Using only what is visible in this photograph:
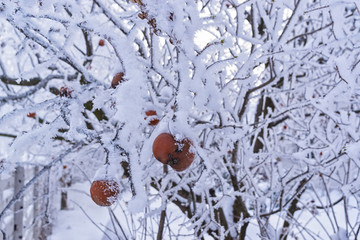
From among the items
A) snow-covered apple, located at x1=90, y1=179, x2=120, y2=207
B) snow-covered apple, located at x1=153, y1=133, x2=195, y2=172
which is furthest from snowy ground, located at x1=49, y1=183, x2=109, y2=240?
snow-covered apple, located at x1=153, y1=133, x2=195, y2=172

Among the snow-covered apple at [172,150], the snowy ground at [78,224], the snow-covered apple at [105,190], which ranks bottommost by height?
the snow-covered apple at [105,190]

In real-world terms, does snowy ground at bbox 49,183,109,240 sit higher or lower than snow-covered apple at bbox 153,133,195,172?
higher

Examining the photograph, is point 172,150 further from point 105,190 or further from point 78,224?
point 78,224

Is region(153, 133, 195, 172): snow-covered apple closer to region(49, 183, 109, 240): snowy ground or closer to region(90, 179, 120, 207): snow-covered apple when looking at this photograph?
region(90, 179, 120, 207): snow-covered apple

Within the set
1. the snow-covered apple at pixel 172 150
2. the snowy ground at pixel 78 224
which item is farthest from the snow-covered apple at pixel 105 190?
the snowy ground at pixel 78 224

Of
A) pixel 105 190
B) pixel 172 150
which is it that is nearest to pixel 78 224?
pixel 105 190

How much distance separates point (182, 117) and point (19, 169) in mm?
4002

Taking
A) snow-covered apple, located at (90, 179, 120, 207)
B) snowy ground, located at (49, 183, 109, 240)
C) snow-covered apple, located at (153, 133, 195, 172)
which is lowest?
snow-covered apple, located at (90, 179, 120, 207)

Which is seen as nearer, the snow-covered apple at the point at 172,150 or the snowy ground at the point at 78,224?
the snow-covered apple at the point at 172,150

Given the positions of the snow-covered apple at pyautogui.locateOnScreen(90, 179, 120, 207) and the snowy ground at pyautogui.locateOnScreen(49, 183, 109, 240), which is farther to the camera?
the snowy ground at pyautogui.locateOnScreen(49, 183, 109, 240)

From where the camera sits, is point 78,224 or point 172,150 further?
point 78,224

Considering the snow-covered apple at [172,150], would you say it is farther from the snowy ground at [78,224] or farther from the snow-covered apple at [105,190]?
the snowy ground at [78,224]

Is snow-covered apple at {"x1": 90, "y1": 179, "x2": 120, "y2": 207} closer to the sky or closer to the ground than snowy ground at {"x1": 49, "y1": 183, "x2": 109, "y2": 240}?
closer to the ground

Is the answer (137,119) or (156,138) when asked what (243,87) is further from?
(137,119)
